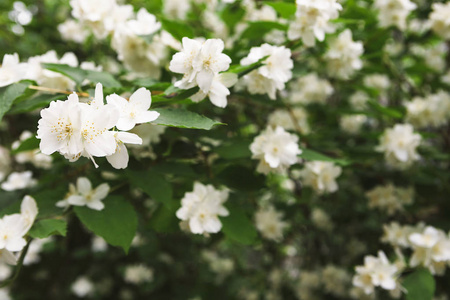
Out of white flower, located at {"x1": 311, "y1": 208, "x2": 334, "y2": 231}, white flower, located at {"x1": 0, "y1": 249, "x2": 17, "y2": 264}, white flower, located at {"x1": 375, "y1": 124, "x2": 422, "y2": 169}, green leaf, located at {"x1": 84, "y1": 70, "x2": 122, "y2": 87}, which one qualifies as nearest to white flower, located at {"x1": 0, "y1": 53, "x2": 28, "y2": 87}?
green leaf, located at {"x1": 84, "y1": 70, "x2": 122, "y2": 87}

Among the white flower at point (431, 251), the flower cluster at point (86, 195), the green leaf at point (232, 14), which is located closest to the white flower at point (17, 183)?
the flower cluster at point (86, 195)

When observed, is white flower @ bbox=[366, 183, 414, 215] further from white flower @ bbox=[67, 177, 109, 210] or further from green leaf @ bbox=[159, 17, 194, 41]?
white flower @ bbox=[67, 177, 109, 210]

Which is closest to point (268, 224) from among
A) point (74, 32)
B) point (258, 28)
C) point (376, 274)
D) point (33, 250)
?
point (376, 274)

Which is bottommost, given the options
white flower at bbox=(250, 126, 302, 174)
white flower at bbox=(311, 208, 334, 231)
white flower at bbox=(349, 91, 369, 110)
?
white flower at bbox=(311, 208, 334, 231)

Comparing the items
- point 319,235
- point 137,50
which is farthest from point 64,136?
point 319,235

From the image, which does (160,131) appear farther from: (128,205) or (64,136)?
(64,136)

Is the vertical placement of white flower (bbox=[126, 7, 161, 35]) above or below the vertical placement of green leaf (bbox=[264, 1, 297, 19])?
below
